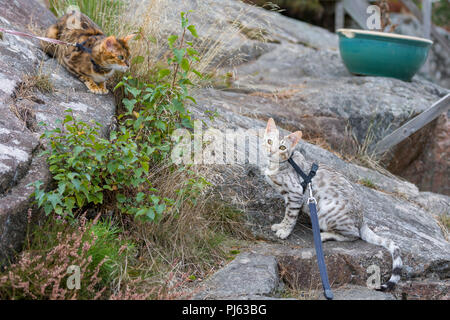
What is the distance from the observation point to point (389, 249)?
314cm

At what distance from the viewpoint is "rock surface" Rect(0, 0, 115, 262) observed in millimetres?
2570

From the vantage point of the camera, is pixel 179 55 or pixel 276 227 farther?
pixel 276 227

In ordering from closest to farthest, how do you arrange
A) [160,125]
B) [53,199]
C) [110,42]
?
1. [53,199]
2. [160,125]
3. [110,42]

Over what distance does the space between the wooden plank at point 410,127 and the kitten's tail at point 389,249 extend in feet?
7.92

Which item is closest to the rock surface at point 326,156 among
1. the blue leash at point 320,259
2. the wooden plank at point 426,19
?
the blue leash at point 320,259

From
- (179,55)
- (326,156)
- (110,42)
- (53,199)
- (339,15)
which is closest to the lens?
(53,199)

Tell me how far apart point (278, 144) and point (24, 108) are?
1.72m

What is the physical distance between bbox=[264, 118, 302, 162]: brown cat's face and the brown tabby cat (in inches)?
52.9

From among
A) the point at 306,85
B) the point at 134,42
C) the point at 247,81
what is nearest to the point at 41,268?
the point at 134,42

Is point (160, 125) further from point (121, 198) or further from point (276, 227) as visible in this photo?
point (276, 227)

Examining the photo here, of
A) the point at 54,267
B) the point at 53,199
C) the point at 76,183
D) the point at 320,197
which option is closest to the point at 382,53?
the point at 320,197

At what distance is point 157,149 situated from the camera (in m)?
3.35
